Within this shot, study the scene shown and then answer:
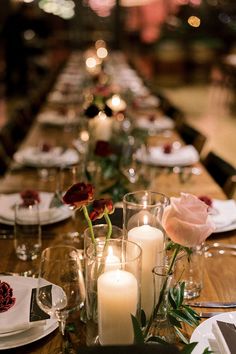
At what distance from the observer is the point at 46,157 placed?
102 inches

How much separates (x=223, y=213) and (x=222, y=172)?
736 millimetres

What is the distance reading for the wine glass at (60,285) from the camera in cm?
105

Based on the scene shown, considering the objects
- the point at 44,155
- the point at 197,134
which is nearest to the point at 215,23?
→ the point at 197,134

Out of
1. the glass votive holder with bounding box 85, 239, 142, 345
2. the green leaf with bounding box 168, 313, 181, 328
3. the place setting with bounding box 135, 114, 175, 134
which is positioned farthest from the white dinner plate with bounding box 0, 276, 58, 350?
the place setting with bounding box 135, 114, 175, 134

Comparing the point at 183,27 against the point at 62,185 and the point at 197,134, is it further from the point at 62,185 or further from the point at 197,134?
the point at 62,185

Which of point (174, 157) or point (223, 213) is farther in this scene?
point (174, 157)

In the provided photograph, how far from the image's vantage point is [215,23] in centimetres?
1340

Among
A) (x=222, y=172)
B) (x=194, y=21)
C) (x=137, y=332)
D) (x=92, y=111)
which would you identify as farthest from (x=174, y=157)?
(x=194, y=21)

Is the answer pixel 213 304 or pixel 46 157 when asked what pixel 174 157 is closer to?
pixel 46 157

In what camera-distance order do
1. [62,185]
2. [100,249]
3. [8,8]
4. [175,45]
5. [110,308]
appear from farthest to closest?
[175,45] → [8,8] → [62,185] → [100,249] → [110,308]

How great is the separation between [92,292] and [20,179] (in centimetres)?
136

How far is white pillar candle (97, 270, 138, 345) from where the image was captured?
97cm

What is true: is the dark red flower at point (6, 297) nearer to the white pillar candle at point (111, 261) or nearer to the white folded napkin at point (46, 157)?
the white pillar candle at point (111, 261)

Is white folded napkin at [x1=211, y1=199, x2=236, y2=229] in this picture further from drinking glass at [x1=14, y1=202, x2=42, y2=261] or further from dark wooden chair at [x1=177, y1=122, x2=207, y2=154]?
dark wooden chair at [x1=177, y1=122, x2=207, y2=154]
